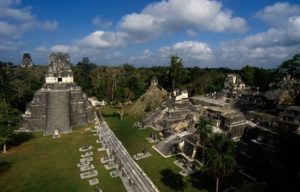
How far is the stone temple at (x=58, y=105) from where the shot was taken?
2167 centimetres

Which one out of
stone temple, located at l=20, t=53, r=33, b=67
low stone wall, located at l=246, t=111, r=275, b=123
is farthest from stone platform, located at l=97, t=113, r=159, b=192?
stone temple, located at l=20, t=53, r=33, b=67

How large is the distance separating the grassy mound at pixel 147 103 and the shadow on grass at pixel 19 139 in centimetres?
1457

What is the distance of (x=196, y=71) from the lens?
5038cm

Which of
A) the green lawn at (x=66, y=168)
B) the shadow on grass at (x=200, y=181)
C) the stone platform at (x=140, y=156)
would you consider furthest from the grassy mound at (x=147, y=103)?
the shadow on grass at (x=200, y=181)

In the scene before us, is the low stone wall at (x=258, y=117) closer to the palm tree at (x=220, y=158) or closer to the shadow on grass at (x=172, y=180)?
the palm tree at (x=220, y=158)

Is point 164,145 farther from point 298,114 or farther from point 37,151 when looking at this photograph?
point 37,151

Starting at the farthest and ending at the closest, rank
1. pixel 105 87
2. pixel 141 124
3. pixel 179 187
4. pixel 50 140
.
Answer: pixel 105 87 < pixel 141 124 < pixel 50 140 < pixel 179 187

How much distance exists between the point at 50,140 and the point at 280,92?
33.1 meters

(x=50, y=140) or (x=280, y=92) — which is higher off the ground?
(x=280, y=92)

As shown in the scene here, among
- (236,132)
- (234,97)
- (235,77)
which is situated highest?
(235,77)

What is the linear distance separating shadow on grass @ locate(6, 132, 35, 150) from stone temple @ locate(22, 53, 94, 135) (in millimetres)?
1374

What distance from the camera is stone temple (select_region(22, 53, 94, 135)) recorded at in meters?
21.7

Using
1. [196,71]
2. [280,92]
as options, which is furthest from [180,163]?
[196,71]

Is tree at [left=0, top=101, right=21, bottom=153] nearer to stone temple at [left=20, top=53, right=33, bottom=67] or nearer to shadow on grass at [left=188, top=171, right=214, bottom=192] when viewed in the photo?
shadow on grass at [left=188, top=171, right=214, bottom=192]
